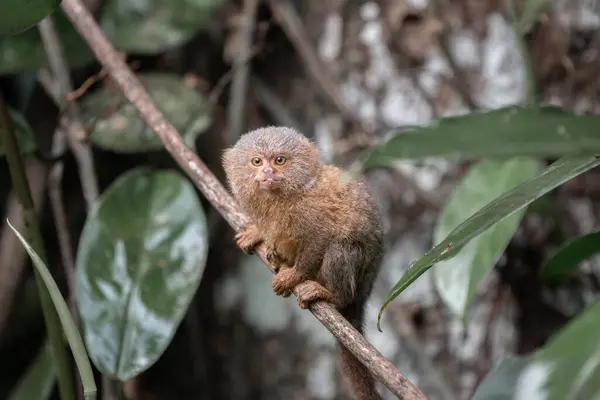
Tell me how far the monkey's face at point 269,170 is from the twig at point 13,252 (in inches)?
42.5

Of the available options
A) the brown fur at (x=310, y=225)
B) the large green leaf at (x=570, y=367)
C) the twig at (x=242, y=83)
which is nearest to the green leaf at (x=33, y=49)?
the twig at (x=242, y=83)

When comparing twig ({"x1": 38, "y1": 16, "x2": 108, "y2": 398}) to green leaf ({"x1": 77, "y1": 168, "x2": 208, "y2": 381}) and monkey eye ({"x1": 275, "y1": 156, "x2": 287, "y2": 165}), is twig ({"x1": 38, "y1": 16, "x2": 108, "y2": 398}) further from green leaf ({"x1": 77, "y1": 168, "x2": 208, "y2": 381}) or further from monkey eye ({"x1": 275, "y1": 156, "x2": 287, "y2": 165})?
monkey eye ({"x1": 275, "y1": 156, "x2": 287, "y2": 165})

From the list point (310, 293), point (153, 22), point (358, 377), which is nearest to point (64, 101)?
point (153, 22)

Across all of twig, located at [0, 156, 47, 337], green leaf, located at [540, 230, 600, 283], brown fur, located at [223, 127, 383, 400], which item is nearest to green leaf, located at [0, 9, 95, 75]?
twig, located at [0, 156, 47, 337]

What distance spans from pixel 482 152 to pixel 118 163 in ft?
9.00

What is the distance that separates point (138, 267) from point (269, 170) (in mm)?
500

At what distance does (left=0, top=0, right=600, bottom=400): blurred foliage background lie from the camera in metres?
2.22

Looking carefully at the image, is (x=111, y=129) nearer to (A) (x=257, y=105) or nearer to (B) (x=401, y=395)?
(A) (x=257, y=105)

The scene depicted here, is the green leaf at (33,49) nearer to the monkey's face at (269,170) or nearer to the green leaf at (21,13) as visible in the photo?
the monkey's face at (269,170)

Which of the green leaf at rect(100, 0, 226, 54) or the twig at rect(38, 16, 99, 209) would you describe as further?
the green leaf at rect(100, 0, 226, 54)

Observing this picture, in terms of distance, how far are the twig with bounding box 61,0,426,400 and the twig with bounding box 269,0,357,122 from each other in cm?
92

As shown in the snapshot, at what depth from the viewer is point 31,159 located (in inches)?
116

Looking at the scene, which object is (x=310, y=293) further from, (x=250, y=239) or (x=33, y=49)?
(x=33, y=49)

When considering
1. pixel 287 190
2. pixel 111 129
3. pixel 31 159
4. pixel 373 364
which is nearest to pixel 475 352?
pixel 287 190
